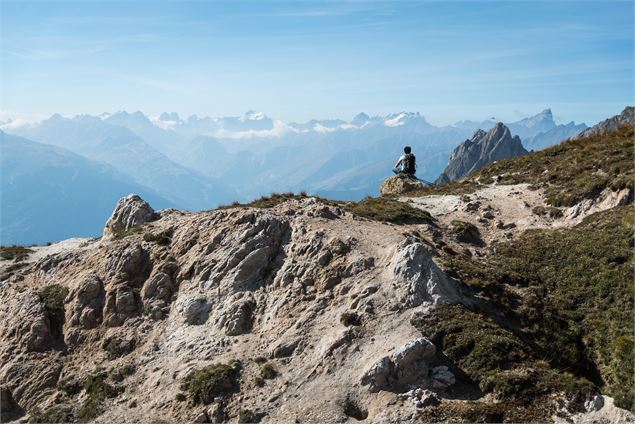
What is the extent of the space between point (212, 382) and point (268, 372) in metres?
2.69

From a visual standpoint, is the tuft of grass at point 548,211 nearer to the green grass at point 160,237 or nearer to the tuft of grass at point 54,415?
the green grass at point 160,237

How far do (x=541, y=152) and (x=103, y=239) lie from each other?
1585 inches

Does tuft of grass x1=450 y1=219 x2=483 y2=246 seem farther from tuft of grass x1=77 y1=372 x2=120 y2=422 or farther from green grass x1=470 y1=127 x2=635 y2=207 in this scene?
tuft of grass x1=77 y1=372 x2=120 y2=422

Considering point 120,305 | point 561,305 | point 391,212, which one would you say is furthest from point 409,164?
point 120,305

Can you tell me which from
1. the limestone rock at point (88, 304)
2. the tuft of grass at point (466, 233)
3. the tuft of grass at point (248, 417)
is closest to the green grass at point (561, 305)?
the tuft of grass at point (466, 233)

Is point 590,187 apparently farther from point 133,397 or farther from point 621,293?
point 133,397

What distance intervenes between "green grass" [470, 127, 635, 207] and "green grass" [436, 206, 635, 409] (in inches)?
130

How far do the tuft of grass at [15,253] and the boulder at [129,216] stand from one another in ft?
22.0

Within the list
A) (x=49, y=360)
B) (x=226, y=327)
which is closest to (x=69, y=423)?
(x=49, y=360)

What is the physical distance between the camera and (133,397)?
25859 millimetres

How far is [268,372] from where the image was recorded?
24109mm

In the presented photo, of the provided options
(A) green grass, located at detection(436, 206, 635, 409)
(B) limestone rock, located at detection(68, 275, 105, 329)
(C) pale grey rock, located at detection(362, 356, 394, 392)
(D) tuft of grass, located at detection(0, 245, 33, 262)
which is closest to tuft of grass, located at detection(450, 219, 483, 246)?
(A) green grass, located at detection(436, 206, 635, 409)

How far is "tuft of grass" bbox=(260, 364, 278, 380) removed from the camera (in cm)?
2403

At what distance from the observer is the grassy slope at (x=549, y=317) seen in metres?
20.4
